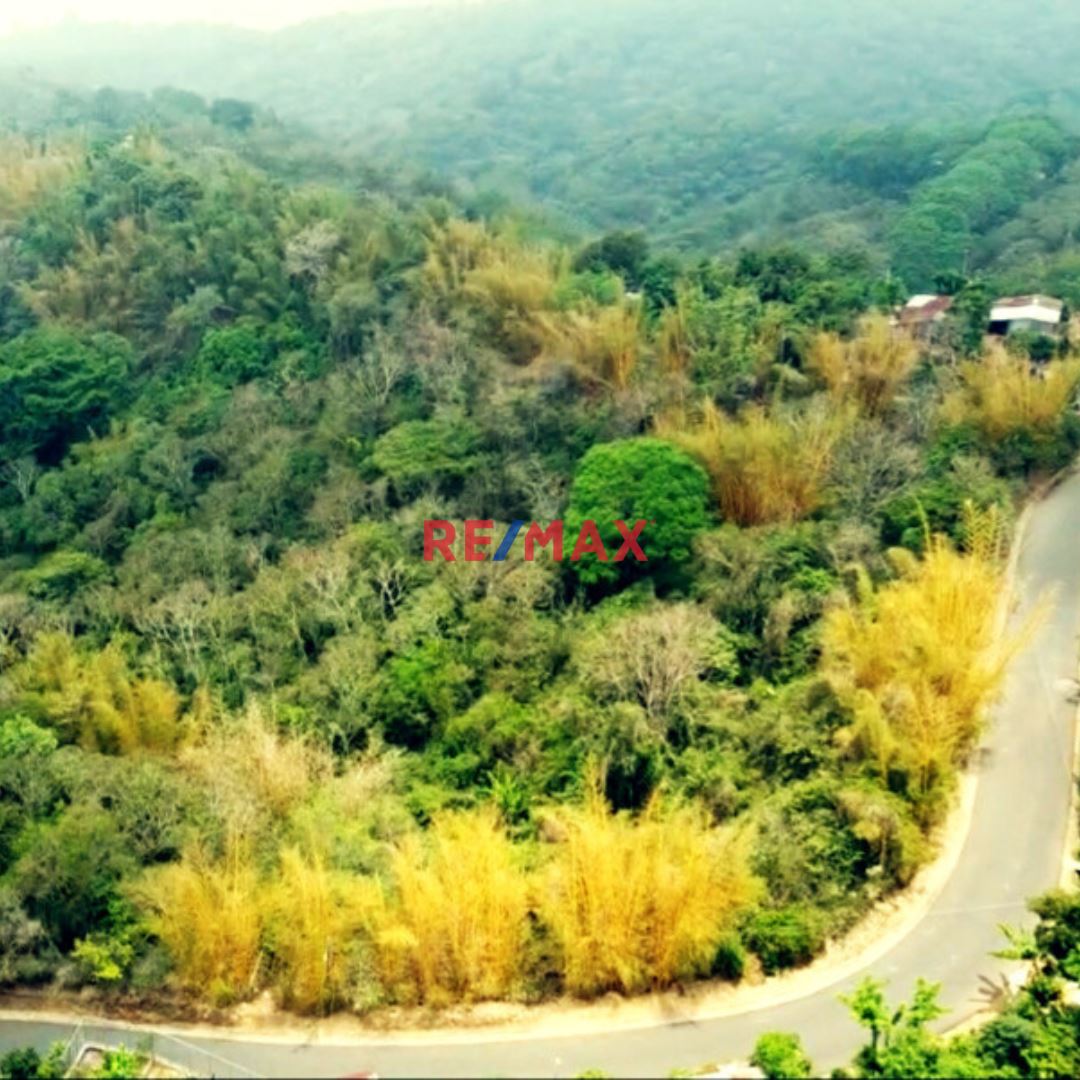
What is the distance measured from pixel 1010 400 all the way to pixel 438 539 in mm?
12005

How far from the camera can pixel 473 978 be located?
546 inches

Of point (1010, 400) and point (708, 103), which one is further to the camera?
point (708, 103)

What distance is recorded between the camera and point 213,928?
562 inches

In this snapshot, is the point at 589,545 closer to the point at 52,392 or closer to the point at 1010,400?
the point at 1010,400

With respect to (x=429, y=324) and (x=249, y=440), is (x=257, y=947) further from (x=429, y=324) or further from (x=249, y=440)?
(x=429, y=324)

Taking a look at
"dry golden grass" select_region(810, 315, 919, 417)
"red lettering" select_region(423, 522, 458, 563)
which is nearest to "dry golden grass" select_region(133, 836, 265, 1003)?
"red lettering" select_region(423, 522, 458, 563)

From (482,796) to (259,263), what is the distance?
21161 millimetres

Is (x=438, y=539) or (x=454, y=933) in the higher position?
(x=438, y=539)

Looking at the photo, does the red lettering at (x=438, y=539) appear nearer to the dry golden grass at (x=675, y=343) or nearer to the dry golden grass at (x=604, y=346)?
the dry golden grass at (x=604, y=346)

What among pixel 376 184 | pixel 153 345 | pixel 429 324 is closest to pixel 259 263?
pixel 153 345

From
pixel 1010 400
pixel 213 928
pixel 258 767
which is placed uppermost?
pixel 1010 400

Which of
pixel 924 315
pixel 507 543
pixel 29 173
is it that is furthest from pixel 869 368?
pixel 29 173

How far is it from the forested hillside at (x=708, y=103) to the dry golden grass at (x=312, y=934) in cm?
2908

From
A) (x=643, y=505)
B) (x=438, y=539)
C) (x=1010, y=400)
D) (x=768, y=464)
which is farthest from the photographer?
(x=1010, y=400)
